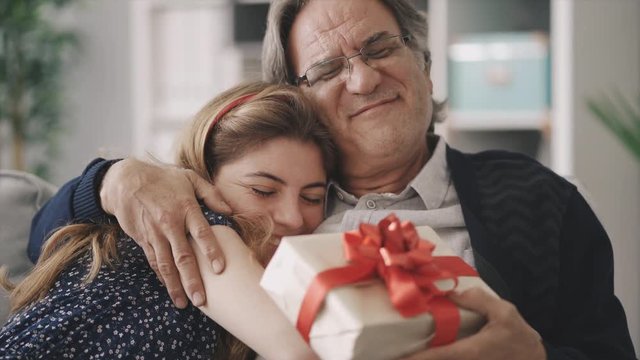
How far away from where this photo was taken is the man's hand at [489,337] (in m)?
0.85

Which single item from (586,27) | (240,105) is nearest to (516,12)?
(586,27)

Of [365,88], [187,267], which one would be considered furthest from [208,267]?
[365,88]

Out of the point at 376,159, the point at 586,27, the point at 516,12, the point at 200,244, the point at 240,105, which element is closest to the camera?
the point at 200,244

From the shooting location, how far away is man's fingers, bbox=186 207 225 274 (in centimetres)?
105

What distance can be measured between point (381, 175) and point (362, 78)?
9.4 inches

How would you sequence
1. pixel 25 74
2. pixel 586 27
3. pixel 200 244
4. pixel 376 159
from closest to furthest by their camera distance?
pixel 200 244 < pixel 376 159 < pixel 586 27 < pixel 25 74

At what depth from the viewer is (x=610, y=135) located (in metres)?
2.65

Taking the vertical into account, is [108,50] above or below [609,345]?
above

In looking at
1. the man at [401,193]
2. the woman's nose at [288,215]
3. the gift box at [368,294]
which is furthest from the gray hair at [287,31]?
the gift box at [368,294]

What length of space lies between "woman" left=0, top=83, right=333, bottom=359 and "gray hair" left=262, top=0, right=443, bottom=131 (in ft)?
0.58

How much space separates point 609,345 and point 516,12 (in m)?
2.03

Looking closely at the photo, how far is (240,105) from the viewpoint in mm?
1363

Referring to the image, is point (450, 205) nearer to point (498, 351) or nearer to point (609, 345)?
point (609, 345)

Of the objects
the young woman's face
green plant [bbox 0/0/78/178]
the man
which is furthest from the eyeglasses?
green plant [bbox 0/0/78/178]
